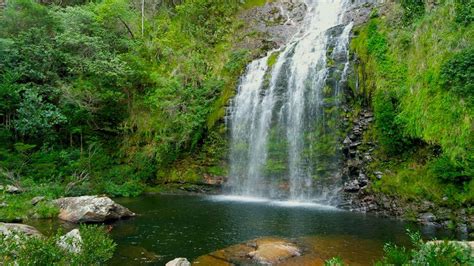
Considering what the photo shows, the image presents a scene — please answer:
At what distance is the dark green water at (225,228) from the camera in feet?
30.9

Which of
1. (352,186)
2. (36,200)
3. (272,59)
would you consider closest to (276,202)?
(352,186)

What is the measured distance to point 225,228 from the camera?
11.5m

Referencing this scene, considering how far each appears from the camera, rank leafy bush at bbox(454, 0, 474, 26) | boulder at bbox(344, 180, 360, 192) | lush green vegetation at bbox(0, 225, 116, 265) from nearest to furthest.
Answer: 1. lush green vegetation at bbox(0, 225, 116, 265)
2. leafy bush at bbox(454, 0, 474, 26)
3. boulder at bbox(344, 180, 360, 192)

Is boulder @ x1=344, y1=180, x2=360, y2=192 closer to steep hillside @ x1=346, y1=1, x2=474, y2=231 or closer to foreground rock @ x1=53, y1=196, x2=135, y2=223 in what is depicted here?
steep hillside @ x1=346, y1=1, x2=474, y2=231

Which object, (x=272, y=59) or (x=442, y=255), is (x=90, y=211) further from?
(x=272, y=59)

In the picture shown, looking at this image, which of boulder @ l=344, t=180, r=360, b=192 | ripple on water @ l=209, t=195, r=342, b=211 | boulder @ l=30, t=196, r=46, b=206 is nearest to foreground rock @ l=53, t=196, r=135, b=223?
boulder @ l=30, t=196, r=46, b=206

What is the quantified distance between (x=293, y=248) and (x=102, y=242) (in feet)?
16.1

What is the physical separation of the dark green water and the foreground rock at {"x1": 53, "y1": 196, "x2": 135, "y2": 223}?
51 centimetres

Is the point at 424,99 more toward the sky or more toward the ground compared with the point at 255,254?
more toward the sky

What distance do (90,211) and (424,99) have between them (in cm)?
1242

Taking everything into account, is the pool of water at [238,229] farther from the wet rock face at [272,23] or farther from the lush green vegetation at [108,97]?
the wet rock face at [272,23]

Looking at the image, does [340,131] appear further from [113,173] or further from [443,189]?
[113,173]

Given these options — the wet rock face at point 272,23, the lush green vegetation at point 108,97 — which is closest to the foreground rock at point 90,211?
the lush green vegetation at point 108,97

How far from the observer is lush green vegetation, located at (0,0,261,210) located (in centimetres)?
1992
